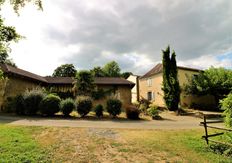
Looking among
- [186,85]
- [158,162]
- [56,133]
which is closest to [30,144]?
[56,133]

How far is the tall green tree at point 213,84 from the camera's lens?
1052 inches

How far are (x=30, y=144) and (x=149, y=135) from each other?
241 inches

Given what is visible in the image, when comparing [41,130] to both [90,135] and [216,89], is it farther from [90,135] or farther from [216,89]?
[216,89]

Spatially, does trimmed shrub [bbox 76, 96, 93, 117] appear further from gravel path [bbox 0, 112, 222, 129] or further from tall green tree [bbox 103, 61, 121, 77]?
tall green tree [bbox 103, 61, 121, 77]

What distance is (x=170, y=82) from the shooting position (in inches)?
1038

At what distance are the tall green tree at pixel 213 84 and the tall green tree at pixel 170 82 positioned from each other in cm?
355

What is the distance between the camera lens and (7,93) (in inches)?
794

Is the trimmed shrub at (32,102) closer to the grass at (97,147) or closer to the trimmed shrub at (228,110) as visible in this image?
the grass at (97,147)

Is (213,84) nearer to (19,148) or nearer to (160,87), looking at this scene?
(160,87)

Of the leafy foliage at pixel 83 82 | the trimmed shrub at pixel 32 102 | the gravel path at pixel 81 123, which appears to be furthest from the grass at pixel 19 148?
the leafy foliage at pixel 83 82

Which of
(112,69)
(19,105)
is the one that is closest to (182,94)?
(19,105)

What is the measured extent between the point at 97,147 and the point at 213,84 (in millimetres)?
23025

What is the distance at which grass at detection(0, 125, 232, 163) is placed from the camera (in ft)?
24.7

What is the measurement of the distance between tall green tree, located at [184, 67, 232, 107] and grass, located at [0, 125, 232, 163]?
58.7ft
